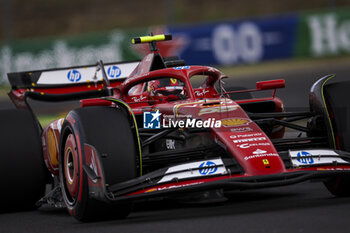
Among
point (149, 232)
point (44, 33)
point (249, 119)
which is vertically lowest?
point (44, 33)

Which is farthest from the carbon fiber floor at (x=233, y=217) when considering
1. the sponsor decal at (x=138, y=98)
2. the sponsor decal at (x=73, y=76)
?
the sponsor decal at (x=73, y=76)

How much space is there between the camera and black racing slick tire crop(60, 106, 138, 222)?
6684 millimetres

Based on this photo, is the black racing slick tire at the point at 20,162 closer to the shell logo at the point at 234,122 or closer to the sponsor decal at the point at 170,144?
the sponsor decal at the point at 170,144

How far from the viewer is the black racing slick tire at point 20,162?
316 inches

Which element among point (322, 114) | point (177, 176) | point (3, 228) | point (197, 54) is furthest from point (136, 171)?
point (197, 54)

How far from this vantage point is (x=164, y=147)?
7793mm

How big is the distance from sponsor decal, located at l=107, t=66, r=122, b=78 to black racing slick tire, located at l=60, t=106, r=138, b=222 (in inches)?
133

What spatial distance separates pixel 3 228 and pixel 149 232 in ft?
5.69

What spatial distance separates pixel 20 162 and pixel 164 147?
1.52m

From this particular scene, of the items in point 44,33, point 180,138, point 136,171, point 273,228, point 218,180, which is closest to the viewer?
point 273,228

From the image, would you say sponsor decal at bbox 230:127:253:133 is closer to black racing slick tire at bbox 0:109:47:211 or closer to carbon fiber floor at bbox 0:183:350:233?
carbon fiber floor at bbox 0:183:350:233

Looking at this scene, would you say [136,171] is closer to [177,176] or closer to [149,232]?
[177,176]

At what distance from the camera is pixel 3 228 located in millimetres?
7098

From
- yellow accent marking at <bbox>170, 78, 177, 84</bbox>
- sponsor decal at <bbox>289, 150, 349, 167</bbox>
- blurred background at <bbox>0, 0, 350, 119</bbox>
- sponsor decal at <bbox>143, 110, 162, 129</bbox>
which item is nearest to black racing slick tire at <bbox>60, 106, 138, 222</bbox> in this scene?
sponsor decal at <bbox>143, 110, 162, 129</bbox>
